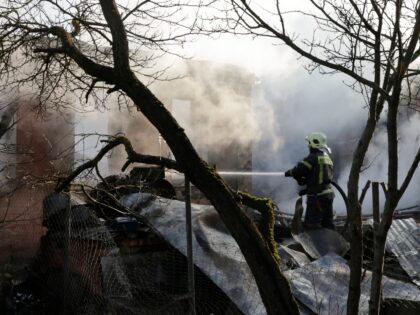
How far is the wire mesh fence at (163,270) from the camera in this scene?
4277 millimetres

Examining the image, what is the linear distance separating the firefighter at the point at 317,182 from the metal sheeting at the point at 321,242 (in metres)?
1.01

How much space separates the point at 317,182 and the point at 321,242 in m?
1.48

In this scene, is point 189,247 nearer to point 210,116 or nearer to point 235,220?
point 235,220


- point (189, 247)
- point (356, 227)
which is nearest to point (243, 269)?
point (189, 247)

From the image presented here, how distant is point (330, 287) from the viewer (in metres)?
4.53

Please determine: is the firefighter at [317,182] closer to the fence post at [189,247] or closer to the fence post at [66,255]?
the fence post at [66,255]

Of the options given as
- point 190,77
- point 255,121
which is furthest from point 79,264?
point 255,121

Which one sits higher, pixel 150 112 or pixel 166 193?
pixel 150 112

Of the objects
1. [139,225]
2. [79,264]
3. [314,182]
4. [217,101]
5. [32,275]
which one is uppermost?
[217,101]

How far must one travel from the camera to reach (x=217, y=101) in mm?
15789

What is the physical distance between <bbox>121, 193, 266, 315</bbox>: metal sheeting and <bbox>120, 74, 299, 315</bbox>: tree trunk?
4.11 feet

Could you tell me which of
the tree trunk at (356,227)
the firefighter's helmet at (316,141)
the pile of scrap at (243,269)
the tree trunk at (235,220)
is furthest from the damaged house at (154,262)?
the firefighter's helmet at (316,141)

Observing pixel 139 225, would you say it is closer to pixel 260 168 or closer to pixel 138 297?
pixel 138 297

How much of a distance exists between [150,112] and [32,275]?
3.78 meters
